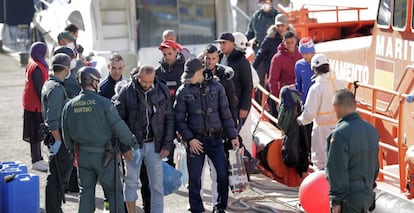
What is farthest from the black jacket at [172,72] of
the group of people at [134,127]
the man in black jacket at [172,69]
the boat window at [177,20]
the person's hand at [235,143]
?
the boat window at [177,20]

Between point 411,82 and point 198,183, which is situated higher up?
point 411,82

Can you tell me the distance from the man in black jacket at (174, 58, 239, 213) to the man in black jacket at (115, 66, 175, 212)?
9.8 inches

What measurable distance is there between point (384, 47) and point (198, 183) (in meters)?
2.88

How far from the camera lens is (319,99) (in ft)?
29.1

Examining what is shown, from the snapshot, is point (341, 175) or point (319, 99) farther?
point (319, 99)

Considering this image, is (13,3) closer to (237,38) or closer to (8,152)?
(8,152)

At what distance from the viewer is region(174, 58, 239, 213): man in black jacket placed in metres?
8.14

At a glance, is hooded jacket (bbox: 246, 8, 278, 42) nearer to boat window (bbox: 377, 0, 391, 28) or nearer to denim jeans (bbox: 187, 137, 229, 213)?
boat window (bbox: 377, 0, 391, 28)

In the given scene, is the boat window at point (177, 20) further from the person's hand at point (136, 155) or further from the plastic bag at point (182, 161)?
the person's hand at point (136, 155)

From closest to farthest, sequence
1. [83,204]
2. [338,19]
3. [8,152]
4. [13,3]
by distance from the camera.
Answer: [83,204] → [8,152] → [338,19] → [13,3]

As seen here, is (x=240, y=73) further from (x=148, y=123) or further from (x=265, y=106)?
(x=265, y=106)

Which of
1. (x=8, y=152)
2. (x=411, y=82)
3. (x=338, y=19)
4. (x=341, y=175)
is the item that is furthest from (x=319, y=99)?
(x=8, y=152)

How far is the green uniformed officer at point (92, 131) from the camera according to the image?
284 inches

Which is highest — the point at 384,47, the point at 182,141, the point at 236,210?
the point at 384,47
